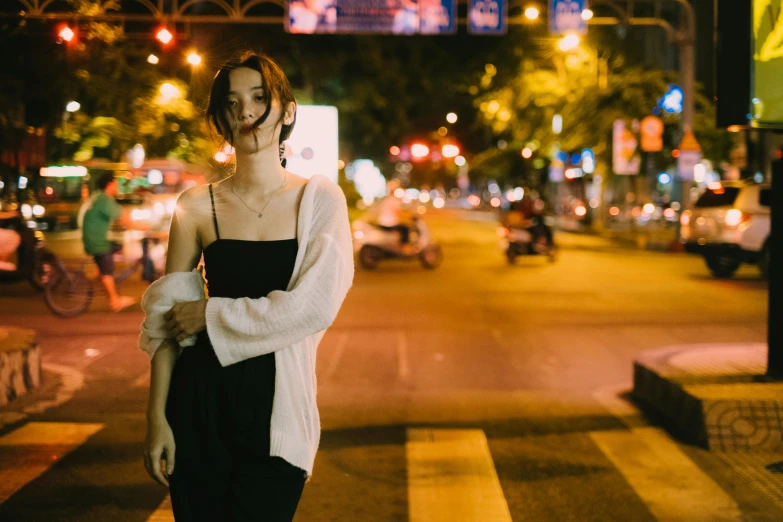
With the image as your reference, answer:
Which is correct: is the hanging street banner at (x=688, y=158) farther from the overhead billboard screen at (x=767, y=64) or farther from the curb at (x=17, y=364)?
the curb at (x=17, y=364)

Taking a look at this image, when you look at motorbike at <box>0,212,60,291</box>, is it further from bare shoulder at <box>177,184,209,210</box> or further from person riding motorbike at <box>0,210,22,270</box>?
bare shoulder at <box>177,184,209,210</box>

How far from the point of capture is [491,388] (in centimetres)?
855

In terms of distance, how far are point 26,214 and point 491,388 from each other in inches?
459

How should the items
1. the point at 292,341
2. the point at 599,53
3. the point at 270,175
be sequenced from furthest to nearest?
the point at 599,53 → the point at 270,175 → the point at 292,341

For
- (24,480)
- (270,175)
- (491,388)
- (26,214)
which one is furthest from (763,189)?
(270,175)

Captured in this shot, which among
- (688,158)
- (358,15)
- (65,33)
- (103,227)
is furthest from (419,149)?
(65,33)

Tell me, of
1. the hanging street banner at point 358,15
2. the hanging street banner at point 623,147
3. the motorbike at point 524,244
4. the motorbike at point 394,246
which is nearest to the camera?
the hanging street banner at point 358,15

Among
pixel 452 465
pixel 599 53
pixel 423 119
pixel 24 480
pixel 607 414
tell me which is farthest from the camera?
pixel 423 119

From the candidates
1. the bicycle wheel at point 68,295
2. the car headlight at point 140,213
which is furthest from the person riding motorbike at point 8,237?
the car headlight at point 140,213

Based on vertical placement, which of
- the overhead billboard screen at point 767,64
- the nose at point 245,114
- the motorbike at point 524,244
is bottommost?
the motorbike at point 524,244

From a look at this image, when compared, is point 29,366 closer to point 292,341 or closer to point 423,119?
point 292,341

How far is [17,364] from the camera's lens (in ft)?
26.2

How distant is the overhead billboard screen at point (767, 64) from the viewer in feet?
23.0

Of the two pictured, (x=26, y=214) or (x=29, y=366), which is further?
(x=26, y=214)
